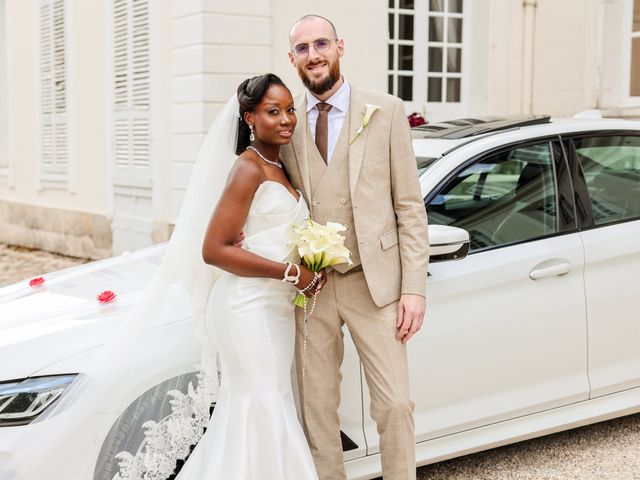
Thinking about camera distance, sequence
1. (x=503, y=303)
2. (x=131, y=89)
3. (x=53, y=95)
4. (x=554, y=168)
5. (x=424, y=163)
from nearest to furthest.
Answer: (x=503, y=303)
(x=424, y=163)
(x=554, y=168)
(x=131, y=89)
(x=53, y=95)

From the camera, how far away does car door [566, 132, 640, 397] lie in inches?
147

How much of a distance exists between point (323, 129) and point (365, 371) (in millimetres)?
845

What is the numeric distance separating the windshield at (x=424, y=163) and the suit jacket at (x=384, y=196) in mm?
669

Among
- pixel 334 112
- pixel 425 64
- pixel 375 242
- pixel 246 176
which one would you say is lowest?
pixel 375 242

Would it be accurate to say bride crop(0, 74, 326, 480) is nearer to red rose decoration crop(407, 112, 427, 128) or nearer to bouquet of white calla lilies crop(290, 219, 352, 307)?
bouquet of white calla lilies crop(290, 219, 352, 307)

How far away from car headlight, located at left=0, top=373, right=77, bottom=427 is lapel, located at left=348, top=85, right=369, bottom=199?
1.14 meters

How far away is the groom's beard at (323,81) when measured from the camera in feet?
→ 9.73

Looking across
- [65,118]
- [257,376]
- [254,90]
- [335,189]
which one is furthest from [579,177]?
[65,118]

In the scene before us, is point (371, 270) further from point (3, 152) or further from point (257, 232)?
point (3, 152)

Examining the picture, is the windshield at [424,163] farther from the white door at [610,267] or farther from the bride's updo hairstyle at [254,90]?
the bride's updo hairstyle at [254,90]

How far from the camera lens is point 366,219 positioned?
296cm

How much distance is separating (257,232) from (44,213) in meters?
9.80

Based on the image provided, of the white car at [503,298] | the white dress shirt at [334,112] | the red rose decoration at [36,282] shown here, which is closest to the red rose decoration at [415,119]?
the white car at [503,298]

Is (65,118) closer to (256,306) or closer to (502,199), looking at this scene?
(502,199)
